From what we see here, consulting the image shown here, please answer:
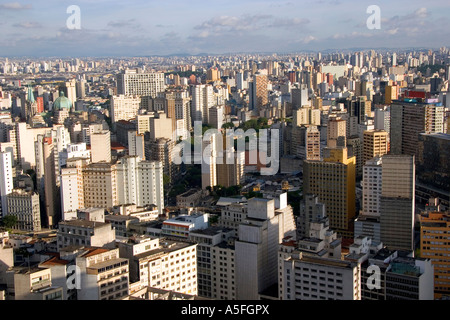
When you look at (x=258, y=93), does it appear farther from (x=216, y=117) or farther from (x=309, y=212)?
(x=309, y=212)

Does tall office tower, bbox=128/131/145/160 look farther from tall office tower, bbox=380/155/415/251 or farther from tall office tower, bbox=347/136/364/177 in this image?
tall office tower, bbox=380/155/415/251

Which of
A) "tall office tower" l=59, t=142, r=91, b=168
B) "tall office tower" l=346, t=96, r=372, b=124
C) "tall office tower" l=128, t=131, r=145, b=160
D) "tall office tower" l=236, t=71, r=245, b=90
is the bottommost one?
"tall office tower" l=128, t=131, r=145, b=160

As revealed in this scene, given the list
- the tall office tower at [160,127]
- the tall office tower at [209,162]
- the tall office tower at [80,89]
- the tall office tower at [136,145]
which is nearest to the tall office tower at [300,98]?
the tall office tower at [160,127]

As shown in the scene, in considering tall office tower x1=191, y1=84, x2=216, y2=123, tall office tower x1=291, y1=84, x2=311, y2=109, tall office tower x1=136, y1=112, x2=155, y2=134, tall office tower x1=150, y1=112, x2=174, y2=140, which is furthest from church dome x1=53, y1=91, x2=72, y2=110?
tall office tower x1=291, y1=84, x2=311, y2=109

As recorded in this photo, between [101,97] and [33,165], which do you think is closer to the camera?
[33,165]

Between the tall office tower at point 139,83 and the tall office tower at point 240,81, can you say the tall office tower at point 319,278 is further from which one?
the tall office tower at point 240,81

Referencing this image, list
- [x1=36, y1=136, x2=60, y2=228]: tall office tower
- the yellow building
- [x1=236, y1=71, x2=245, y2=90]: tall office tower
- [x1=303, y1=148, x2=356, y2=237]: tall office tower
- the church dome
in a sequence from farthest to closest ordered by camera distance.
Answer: [x1=236, y1=71, x2=245, y2=90]: tall office tower < the church dome < [x1=36, y1=136, x2=60, y2=228]: tall office tower < [x1=303, y1=148, x2=356, y2=237]: tall office tower < the yellow building

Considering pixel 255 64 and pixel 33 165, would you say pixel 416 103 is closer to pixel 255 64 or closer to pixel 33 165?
pixel 33 165
